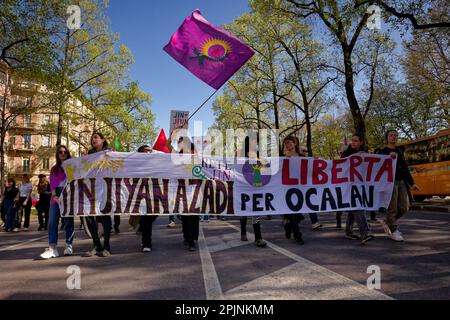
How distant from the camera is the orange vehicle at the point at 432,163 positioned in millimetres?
18422

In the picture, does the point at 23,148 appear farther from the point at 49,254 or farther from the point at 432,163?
the point at 49,254

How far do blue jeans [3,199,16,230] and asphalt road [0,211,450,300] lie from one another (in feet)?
18.8

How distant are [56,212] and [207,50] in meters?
4.60

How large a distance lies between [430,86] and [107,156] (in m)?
26.7

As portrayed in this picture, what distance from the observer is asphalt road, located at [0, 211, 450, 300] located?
3473 mm

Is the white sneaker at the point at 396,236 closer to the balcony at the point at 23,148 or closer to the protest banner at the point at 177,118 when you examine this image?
the protest banner at the point at 177,118

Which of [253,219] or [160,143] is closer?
[253,219]

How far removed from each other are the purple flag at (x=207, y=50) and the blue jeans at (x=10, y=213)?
8.34m

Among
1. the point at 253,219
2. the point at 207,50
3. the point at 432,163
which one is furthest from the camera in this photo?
the point at 432,163

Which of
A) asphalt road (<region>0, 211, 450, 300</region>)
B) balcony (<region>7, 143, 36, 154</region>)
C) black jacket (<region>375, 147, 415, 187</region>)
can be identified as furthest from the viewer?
balcony (<region>7, 143, 36, 154</region>)

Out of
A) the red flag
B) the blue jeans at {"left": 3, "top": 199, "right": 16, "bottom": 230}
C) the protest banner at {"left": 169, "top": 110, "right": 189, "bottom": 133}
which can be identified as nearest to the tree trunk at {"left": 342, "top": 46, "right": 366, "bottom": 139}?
the protest banner at {"left": 169, "top": 110, "right": 189, "bottom": 133}

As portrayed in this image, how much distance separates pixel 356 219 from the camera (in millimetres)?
6637

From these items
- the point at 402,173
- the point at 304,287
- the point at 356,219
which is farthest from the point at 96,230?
the point at 402,173

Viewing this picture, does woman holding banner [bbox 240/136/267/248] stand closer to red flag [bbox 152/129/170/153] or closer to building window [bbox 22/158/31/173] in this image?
red flag [bbox 152/129/170/153]
